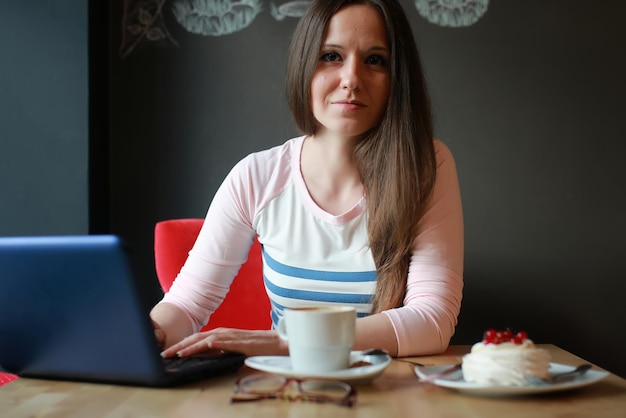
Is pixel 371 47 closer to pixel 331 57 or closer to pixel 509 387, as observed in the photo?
pixel 331 57

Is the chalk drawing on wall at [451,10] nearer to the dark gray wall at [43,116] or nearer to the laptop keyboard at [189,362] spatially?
the dark gray wall at [43,116]

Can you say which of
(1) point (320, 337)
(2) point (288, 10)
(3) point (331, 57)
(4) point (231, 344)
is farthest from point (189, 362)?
(2) point (288, 10)

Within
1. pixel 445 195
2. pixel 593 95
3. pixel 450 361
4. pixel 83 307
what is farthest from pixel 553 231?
pixel 83 307

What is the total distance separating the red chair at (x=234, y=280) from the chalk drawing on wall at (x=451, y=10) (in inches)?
37.8

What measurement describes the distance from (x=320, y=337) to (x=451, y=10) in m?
1.72

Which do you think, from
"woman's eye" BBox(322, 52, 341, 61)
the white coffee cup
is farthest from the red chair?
the white coffee cup

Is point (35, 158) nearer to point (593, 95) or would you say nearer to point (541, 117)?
point (541, 117)

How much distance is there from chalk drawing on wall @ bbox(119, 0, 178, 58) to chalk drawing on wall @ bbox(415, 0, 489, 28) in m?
0.81

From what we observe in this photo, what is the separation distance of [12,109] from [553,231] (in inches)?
67.9

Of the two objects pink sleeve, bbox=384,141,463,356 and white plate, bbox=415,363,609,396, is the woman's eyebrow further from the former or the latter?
white plate, bbox=415,363,609,396

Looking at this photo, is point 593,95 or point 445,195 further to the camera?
point 593,95

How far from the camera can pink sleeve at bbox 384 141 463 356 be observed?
1.20 meters

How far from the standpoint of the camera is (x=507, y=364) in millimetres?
855

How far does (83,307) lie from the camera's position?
32.4 inches
